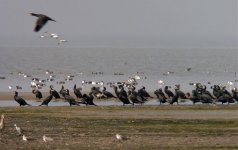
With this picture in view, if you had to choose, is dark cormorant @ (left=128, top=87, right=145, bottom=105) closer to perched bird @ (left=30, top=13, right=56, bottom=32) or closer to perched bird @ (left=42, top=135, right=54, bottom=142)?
perched bird @ (left=42, top=135, right=54, bottom=142)

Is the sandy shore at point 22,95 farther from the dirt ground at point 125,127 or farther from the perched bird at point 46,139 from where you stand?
the perched bird at point 46,139

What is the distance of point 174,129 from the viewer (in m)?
28.2

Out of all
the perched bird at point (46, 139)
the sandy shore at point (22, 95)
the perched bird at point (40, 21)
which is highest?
the perched bird at point (40, 21)

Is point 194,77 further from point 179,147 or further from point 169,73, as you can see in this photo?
point 179,147

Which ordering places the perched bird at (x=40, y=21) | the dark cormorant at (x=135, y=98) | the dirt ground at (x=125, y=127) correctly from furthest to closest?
1. the dark cormorant at (x=135, y=98)
2. the dirt ground at (x=125, y=127)
3. the perched bird at (x=40, y=21)

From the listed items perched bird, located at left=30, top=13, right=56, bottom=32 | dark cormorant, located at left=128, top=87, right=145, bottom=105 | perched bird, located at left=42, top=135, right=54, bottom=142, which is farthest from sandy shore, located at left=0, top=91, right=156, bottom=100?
perched bird, located at left=30, top=13, right=56, bottom=32

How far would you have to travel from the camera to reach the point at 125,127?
28.9 meters

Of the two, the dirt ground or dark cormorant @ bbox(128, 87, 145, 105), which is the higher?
dark cormorant @ bbox(128, 87, 145, 105)

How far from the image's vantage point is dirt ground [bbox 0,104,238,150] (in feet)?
79.2

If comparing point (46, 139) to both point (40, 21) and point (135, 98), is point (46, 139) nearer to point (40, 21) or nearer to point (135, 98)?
point (40, 21)

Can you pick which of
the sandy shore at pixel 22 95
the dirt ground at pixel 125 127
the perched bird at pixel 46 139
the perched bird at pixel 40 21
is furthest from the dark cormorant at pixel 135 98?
the perched bird at pixel 40 21

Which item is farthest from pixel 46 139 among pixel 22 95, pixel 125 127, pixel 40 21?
pixel 22 95

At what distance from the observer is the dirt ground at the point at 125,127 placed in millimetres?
24150

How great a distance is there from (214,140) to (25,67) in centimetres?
6193
